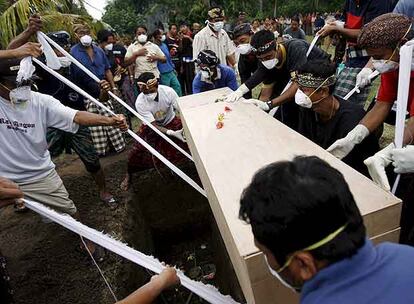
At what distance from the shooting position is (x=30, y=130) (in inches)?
95.3

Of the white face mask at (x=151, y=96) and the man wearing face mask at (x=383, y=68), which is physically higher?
the man wearing face mask at (x=383, y=68)

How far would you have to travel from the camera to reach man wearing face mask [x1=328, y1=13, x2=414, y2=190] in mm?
1630

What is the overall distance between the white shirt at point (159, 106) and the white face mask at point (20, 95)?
1484 mm

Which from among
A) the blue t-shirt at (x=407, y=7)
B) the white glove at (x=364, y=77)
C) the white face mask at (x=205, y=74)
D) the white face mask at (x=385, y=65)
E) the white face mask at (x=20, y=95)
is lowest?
the white face mask at (x=205, y=74)

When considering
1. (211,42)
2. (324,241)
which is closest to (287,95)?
(324,241)

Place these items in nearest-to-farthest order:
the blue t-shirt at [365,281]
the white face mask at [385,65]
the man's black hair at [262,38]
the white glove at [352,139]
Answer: the blue t-shirt at [365,281] → the white face mask at [385,65] → the white glove at [352,139] → the man's black hair at [262,38]

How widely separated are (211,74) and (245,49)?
511 millimetres

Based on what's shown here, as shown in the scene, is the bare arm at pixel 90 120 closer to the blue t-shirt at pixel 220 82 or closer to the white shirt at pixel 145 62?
the blue t-shirt at pixel 220 82

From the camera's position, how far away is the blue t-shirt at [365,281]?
73cm

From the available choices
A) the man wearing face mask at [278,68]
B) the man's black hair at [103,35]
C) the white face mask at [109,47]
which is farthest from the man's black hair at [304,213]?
the white face mask at [109,47]

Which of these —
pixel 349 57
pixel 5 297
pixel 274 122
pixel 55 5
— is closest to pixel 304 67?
pixel 274 122

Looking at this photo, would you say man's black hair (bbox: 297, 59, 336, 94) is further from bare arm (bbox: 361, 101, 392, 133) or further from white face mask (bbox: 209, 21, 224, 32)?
white face mask (bbox: 209, 21, 224, 32)

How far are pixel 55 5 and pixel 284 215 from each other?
16.7 feet

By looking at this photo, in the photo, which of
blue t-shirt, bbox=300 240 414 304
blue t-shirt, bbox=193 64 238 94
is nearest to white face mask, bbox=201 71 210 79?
blue t-shirt, bbox=193 64 238 94
